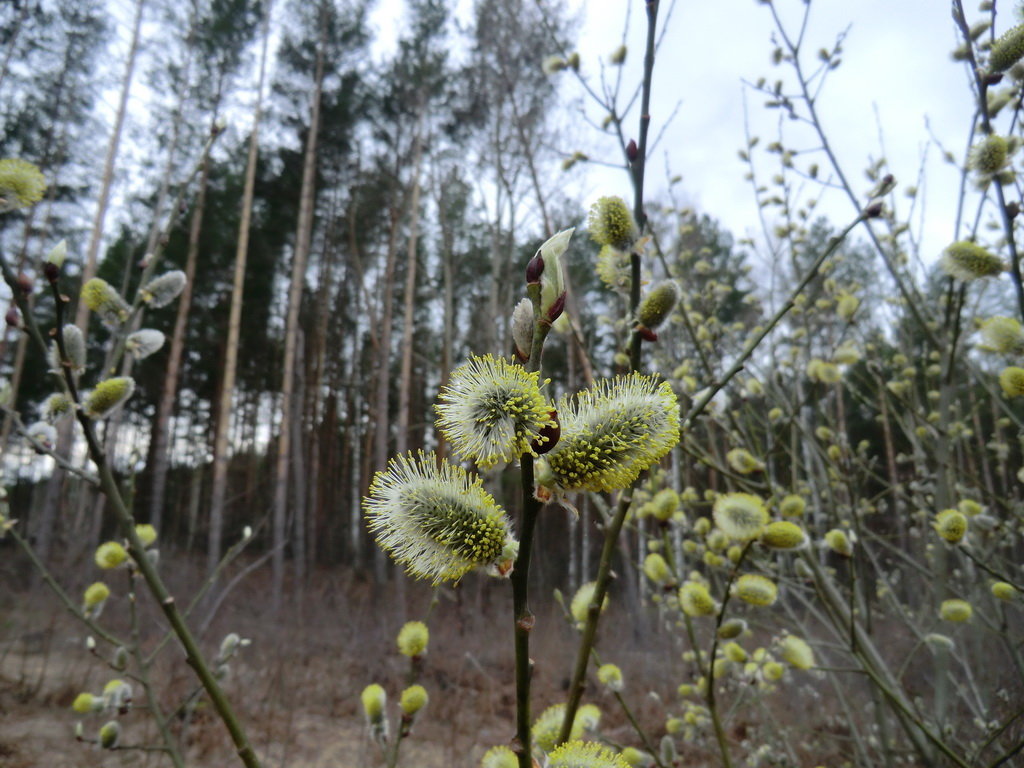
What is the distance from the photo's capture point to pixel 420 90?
1025 cm

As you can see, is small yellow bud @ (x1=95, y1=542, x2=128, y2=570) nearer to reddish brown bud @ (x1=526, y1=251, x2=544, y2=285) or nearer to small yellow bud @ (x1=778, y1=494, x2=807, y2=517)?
reddish brown bud @ (x1=526, y1=251, x2=544, y2=285)

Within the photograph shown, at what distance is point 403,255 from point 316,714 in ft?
28.2

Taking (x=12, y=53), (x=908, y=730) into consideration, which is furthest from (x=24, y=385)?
(x=908, y=730)

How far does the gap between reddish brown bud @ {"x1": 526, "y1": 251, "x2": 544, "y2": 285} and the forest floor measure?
376cm

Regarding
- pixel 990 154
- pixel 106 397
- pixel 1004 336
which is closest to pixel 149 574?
pixel 106 397

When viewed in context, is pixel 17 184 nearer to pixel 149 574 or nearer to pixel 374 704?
pixel 149 574

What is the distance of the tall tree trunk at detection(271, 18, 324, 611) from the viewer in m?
8.89

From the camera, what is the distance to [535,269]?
24.8 inches

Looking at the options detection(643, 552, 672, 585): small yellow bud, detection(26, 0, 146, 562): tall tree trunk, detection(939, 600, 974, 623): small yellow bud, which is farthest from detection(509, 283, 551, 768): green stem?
detection(26, 0, 146, 562): tall tree trunk

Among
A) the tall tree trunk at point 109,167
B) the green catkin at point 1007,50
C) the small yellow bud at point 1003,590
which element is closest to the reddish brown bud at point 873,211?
the green catkin at point 1007,50

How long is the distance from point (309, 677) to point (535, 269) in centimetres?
788

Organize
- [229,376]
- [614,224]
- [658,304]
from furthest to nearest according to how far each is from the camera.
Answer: [229,376] < [614,224] < [658,304]

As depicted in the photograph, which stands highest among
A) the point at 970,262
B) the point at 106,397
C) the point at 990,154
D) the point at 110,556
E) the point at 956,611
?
the point at 990,154

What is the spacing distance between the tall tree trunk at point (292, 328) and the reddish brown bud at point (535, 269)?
8.48 metres
